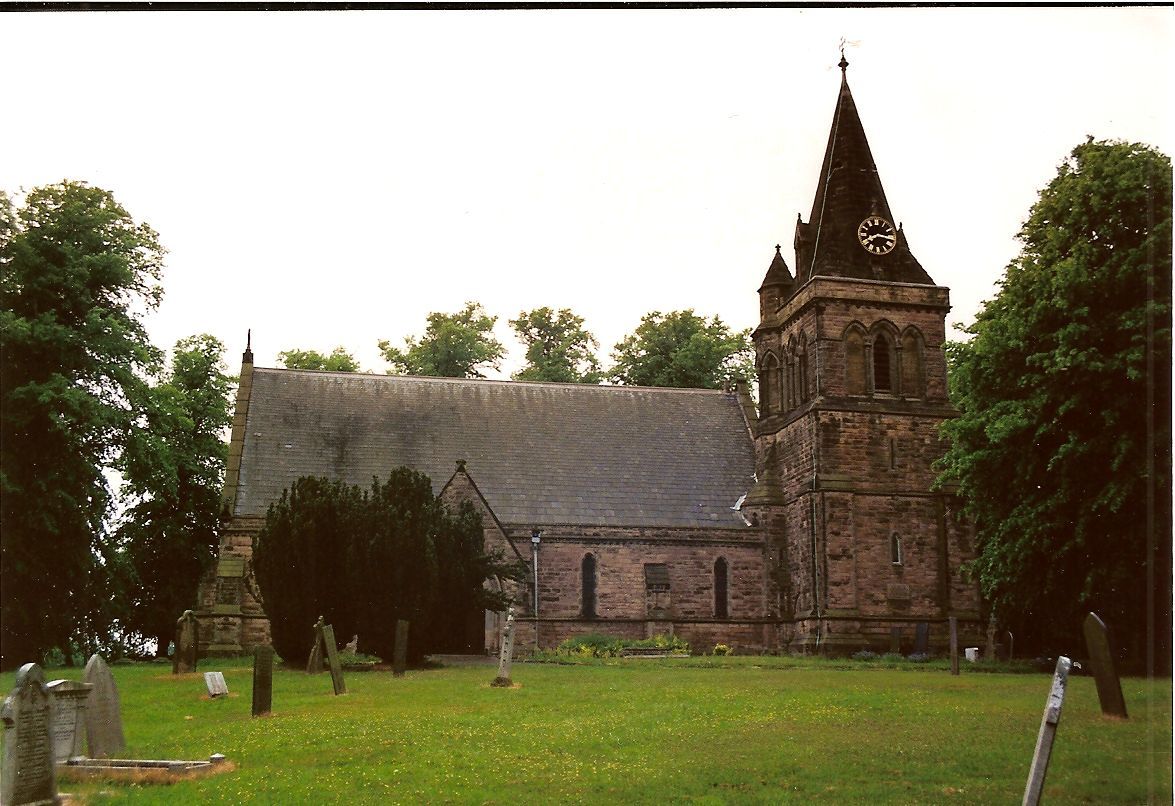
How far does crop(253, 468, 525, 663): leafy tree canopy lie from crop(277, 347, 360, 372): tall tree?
158 centimetres

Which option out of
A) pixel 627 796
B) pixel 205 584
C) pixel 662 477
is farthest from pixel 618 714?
pixel 662 477

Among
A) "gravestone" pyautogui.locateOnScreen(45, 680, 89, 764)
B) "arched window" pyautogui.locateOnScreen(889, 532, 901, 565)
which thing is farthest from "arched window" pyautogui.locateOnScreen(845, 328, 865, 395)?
"gravestone" pyautogui.locateOnScreen(45, 680, 89, 764)

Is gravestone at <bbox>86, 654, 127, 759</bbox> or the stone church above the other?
the stone church

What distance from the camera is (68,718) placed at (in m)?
8.70

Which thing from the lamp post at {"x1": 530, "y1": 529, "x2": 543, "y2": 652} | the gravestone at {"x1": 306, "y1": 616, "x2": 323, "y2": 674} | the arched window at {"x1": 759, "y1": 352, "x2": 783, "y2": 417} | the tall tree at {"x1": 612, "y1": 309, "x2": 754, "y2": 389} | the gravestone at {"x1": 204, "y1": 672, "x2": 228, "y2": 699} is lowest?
the gravestone at {"x1": 204, "y1": 672, "x2": 228, "y2": 699}

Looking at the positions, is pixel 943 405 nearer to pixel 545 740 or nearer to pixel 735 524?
pixel 735 524

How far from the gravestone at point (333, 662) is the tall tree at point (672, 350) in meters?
5.38

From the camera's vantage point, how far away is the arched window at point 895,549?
1005 inches

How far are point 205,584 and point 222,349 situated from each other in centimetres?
353

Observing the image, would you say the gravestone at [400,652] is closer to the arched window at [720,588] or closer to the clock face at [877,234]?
the arched window at [720,588]

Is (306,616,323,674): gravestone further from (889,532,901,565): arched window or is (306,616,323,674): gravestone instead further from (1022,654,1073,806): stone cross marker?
(889,532,901,565): arched window

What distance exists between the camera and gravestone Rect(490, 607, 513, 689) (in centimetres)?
1362

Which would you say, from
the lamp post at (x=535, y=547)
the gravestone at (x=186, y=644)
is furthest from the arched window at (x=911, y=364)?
the gravestone at (x=186, y=644)

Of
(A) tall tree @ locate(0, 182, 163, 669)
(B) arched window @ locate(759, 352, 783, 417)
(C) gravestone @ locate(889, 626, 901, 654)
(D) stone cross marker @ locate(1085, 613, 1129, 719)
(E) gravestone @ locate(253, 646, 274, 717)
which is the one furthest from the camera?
(B) arched window @ locate(759, 352, 783, 417)
